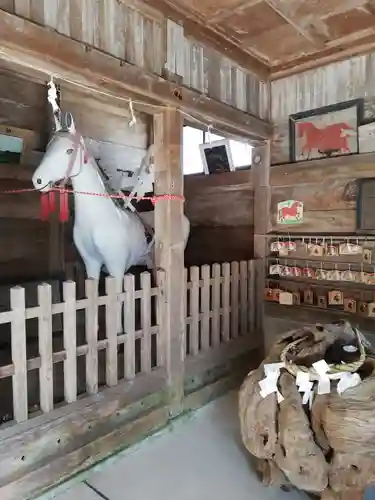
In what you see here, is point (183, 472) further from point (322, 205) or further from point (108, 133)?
point (108, 133)

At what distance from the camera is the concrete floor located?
65.6 inches

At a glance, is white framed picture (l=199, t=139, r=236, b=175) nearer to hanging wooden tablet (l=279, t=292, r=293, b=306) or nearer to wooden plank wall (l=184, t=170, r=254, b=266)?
wooden plank wall (l=184, t=170, r=254, b=266)

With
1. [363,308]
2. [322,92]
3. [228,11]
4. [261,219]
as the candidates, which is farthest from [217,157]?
[363,308]

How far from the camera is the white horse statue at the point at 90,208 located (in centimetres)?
215

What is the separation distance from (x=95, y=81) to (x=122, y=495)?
1839 millimetres

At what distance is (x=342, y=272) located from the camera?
8.57 feet

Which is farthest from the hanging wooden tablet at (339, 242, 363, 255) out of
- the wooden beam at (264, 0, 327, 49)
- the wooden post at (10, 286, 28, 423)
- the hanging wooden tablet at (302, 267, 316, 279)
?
the wooden post at (10, 286, 28, 423)

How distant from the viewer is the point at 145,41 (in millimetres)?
2072

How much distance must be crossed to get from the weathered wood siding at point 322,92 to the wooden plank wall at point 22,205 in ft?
5.72

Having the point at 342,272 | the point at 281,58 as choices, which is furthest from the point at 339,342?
the point at 281,58

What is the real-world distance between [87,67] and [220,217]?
6.17ft

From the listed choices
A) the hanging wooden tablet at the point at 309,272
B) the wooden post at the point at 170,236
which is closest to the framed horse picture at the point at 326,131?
the hanging wooden tablet at the point at 309,272

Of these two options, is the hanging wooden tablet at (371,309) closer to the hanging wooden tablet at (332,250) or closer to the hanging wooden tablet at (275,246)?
the hanging wooden tablet at (332,250)

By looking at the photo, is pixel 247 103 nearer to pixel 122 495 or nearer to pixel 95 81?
pixel 95 81
